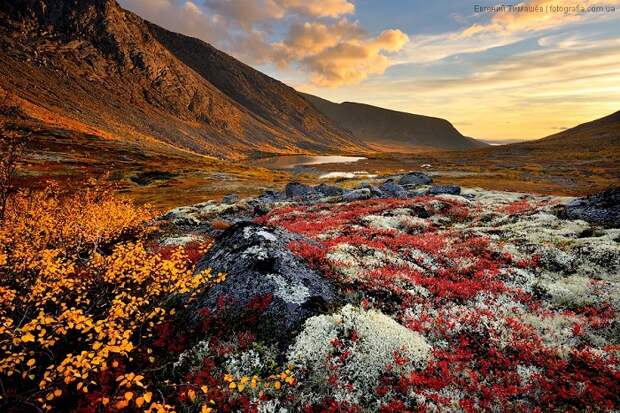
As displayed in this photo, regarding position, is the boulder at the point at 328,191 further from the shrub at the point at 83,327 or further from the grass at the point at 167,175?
the shrub at the point at 83,327

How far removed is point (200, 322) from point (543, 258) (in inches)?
721

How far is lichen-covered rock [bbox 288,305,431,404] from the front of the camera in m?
10.1

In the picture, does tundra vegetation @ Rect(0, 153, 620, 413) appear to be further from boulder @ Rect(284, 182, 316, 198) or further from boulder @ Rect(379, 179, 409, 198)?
boulder @ Rect(284, 182, 316, 198)

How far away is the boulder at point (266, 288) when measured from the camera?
12.3m

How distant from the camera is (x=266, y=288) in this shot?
13.3 metres

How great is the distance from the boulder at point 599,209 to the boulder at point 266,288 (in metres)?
24.6

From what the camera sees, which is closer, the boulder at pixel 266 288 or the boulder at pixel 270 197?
the boulder at pixel 266 288

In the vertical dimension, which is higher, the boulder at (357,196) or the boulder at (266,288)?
the boulder at (266,288)

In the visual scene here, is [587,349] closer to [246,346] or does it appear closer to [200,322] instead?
[246,346]

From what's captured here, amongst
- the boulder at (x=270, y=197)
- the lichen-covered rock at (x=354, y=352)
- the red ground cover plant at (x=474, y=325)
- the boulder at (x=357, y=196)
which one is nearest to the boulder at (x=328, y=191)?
the boulder at (x=270, y=197)

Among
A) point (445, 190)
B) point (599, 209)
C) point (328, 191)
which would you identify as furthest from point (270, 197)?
point (599, 209)

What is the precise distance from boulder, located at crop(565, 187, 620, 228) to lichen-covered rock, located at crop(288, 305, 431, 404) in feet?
76.5

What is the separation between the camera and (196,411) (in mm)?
9398

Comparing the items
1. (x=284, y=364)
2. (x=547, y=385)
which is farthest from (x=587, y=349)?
(x=284, y=364)
